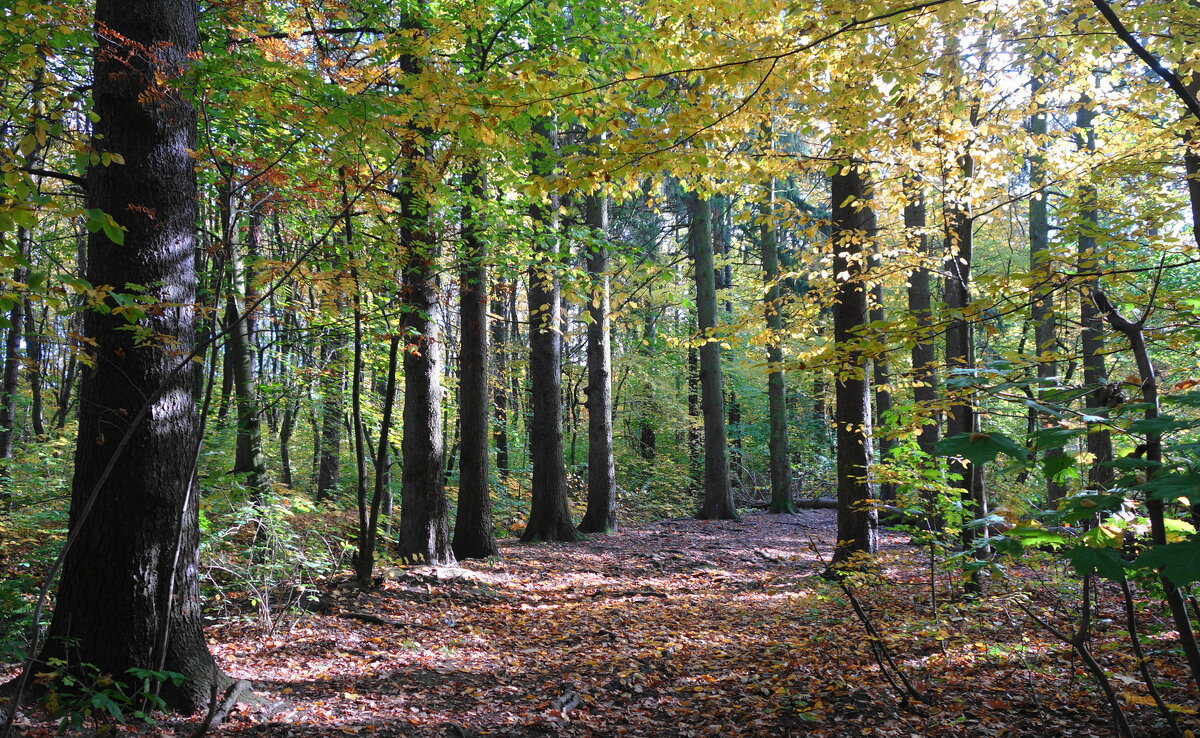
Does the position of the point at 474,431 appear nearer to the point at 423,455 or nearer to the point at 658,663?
the point at 423,455

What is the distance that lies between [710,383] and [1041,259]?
38.6ft

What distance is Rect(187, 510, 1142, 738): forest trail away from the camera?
4129 millimetres

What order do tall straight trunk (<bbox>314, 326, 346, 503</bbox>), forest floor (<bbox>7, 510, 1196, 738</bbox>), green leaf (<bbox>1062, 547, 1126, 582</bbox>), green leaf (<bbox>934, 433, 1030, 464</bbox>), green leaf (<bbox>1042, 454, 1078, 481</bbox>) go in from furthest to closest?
tall straight trunk (<bbox>314, 326, 346, 503</bbox>)
forest floor (<bbox>7, 510, 1196, 738</bbox>)
green leaf (<bbox>1042, 454, 1078, 481</bbox>)
green leaf (<bbox>934, 433, 1030, 464</bbox>)
green leaf (<bbox>1062, 547, 1126, 582</bbox>)

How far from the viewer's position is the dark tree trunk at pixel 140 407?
145 inches

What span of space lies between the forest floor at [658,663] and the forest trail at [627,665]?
2cm

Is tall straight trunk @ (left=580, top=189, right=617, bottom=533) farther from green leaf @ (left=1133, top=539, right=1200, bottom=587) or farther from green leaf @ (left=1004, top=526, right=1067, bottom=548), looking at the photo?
green leaf @ (left=1133, top=539, right=1200, bottom=587)

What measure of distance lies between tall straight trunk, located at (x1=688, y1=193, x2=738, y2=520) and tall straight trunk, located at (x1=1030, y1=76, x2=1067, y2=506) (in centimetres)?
609

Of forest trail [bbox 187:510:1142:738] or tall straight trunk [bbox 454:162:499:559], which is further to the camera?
tall straight trunk [bbox 454:162:499:559]

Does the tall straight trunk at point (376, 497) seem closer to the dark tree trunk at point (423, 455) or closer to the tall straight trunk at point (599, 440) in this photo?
the dark tree trunk at point (423, 455)

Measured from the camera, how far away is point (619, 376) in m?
21.6

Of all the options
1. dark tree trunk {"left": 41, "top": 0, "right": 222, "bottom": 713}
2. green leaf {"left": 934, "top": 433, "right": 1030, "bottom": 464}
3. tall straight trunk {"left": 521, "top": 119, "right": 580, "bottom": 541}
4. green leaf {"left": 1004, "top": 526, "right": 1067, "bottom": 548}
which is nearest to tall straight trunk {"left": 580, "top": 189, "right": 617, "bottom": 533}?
tall straight trunk {"left": 521, "top": 119, "right": 580, "bottom": 541}

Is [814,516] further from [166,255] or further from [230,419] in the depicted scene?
[166,255]

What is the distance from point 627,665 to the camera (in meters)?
5.62

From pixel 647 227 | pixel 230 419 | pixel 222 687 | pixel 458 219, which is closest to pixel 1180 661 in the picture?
pixel 222 687
